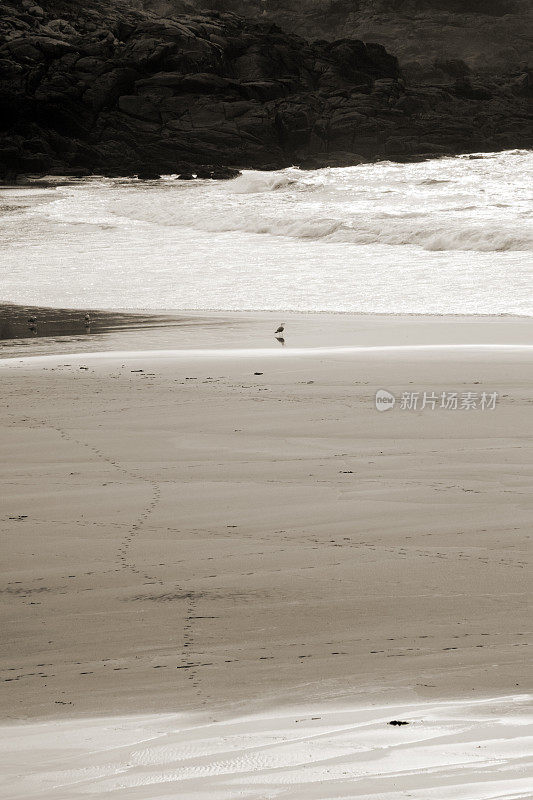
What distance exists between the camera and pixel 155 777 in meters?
1.66

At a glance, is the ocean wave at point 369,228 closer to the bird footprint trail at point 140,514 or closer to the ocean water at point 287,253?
the ocean water at point 287,253

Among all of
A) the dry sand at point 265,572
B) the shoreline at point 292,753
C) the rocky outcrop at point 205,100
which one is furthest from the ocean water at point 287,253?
the rocky outcrop at point 205,100

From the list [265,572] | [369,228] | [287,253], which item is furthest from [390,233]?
[265,572]

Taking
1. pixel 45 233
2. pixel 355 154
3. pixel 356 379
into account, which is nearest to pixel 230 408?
pixel 356 379

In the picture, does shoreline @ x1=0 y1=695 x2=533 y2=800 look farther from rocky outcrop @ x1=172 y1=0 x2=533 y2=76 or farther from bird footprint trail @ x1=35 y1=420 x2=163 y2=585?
rocky outcrop @ x1=172 y1=0 x2=533 y2=76

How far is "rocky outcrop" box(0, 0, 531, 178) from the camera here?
1858 inches

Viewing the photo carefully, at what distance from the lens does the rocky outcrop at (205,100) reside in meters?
47.2

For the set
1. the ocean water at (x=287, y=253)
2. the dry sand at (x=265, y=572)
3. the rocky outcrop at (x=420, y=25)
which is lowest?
the dry sand at (x=265, y=572)

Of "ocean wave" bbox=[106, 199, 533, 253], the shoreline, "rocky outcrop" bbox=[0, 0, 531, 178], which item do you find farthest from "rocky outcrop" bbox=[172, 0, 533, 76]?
the shoreline

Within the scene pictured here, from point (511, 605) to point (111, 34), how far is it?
62044mm

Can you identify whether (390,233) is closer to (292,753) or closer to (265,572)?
(265,572)

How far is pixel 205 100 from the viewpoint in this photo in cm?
5366

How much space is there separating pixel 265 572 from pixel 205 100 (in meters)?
54.5

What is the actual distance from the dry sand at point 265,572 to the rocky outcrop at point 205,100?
36.4m
